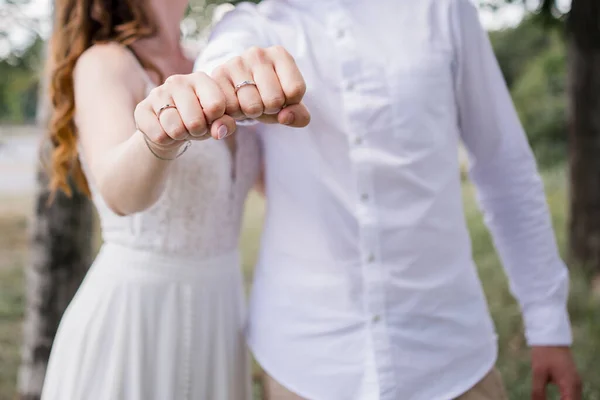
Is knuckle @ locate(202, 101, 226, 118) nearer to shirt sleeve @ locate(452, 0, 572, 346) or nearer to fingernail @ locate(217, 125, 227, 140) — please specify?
fingernail @ locate(217, 125, 227, 140)

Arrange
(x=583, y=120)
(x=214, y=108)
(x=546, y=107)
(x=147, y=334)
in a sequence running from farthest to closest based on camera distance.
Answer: (x=546, y=107) < (x=583, y=120) < (x=147, y=334) < (x=214, y=108)

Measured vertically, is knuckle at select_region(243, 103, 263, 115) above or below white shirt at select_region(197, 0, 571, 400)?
above

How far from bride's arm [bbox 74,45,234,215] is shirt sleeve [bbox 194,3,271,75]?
186 mm

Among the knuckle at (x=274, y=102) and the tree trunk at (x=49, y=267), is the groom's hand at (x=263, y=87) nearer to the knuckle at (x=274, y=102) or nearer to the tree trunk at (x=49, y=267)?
the knuckle at (x=274, y=102)

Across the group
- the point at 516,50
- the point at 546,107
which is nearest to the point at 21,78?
the point at 546,107

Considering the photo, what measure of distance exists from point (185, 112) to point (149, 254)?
0.78m

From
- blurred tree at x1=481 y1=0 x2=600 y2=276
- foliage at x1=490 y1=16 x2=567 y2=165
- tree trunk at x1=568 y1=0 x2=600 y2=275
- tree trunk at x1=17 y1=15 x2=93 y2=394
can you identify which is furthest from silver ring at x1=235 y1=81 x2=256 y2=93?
foliage at x1=490 y1=16 x2=567 y2=165

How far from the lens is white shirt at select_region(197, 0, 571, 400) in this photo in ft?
4.43

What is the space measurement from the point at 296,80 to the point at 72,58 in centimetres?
87

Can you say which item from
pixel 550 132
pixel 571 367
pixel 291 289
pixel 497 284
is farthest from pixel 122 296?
pixel 550 132

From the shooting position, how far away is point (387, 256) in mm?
1360

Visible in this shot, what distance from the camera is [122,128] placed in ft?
4.37

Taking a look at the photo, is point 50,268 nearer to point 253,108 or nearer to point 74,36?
point 74,36

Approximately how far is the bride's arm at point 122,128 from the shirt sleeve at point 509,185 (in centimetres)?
70
